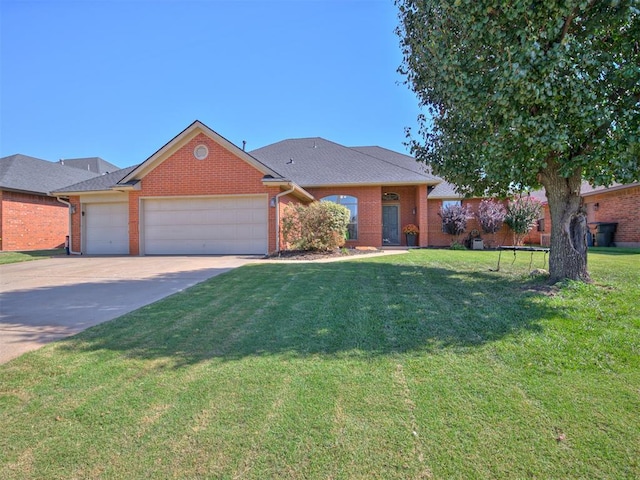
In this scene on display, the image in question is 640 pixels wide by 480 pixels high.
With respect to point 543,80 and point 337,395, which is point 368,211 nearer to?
point 543,80

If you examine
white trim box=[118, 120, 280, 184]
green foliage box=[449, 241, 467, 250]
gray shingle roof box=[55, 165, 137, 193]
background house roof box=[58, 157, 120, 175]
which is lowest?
green foliage box=[449, 241, 467, 250]

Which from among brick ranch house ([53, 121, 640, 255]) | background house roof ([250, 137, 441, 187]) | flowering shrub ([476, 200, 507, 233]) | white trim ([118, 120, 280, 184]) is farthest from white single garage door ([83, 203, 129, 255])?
flowering shrub ([476, 200, 507, 233])

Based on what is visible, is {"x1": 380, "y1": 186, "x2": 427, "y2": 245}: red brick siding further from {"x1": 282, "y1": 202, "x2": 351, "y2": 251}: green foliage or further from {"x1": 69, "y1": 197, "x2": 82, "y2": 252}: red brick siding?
{"x1": 69, "y1": 197, "x2": 82, "y2": 252}: red brick siding

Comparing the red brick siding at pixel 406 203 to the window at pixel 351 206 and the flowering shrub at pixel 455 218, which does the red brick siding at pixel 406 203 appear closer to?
the flowering shrub at pixel 455 218

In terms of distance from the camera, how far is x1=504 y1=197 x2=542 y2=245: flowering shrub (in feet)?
52.6

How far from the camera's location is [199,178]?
13391 mm

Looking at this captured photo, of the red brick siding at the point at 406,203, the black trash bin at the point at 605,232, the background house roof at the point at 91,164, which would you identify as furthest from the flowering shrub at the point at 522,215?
the background house roof at the point at 91,164

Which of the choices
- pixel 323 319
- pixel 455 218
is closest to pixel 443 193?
pixel 455 218

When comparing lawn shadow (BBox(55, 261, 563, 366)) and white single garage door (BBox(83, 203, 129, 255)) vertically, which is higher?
white single garage door (BBox(83, 203, 129, 255))

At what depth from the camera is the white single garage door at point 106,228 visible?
49.5 ft

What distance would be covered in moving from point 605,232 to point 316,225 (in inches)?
596

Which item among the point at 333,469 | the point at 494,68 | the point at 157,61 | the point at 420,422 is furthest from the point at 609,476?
the point at 157,61

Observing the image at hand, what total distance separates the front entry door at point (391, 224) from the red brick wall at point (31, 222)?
1852cm

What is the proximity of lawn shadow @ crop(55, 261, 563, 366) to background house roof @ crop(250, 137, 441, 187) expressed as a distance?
10.1 metres
